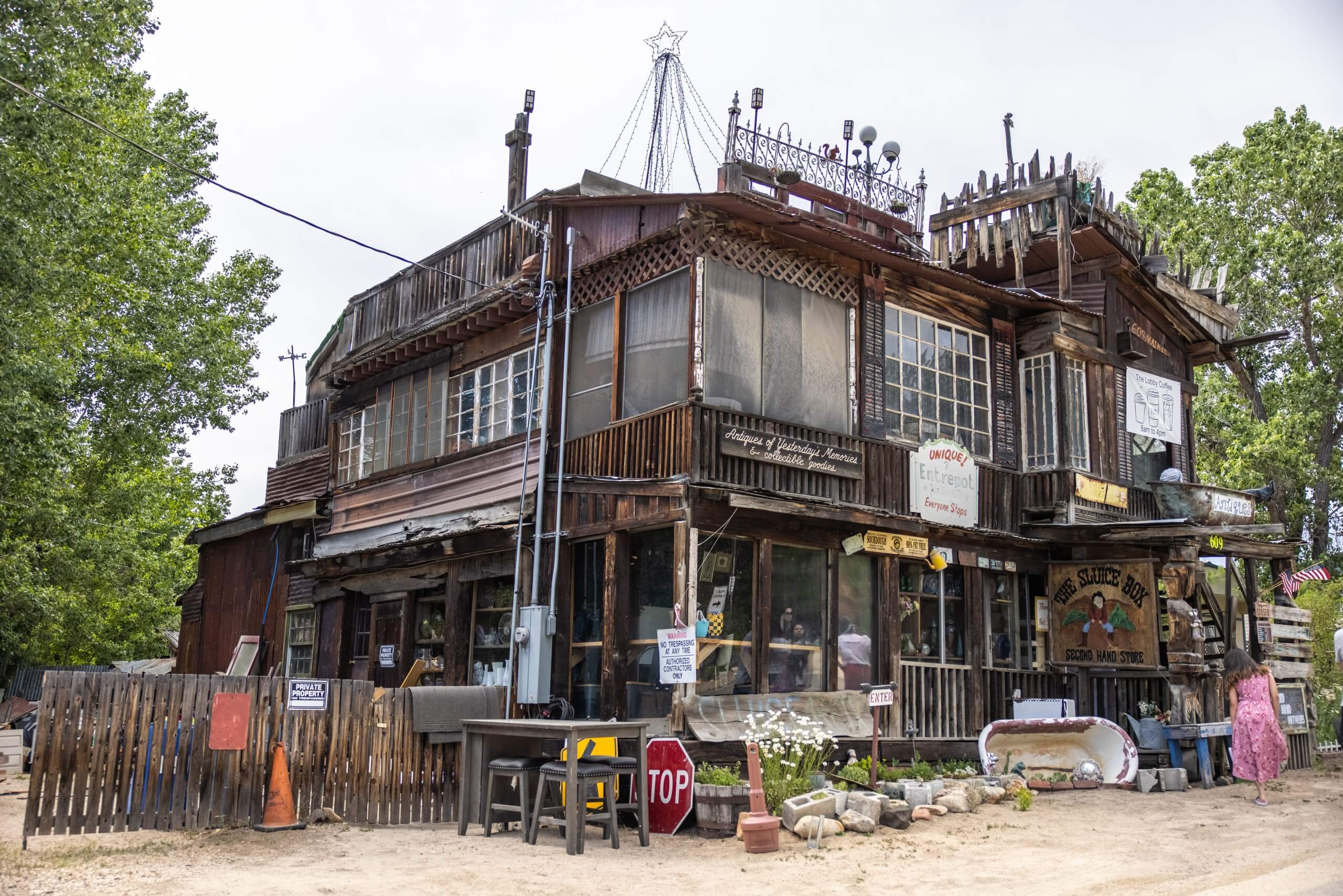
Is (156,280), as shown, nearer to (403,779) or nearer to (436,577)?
(436,577)

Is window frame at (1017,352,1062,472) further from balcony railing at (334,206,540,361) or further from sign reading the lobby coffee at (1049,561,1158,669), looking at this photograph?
balcony railing at (334,206,540,361)

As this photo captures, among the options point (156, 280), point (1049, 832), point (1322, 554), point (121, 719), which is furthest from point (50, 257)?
point (1322, 554)

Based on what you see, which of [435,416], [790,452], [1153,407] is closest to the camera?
[790,452]

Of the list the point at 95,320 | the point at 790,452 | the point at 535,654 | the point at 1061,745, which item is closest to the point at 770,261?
the point at 790,452

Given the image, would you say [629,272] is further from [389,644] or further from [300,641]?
[300,641]

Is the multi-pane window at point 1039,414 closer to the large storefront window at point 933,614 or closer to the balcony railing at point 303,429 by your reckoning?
the large storefront window at point 933,614

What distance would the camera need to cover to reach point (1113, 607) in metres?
15.0

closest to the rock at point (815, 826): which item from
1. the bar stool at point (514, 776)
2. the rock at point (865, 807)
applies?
the rock at point (865, 807)

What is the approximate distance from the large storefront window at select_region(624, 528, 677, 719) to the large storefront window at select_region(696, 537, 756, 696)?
403 millimetres

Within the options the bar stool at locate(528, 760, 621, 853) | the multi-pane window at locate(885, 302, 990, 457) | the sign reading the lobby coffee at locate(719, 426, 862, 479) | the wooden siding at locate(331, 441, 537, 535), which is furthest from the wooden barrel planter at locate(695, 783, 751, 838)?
the multi-pane window at locate(885, 302, 990, 457)

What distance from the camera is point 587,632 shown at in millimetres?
13164

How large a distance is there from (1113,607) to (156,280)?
19.3 m

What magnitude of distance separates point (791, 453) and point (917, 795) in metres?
4.02

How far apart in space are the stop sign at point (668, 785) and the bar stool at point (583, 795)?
0.57 m
